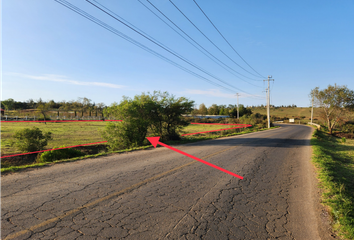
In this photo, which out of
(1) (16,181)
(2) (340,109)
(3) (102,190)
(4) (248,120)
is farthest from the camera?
(4) (248,120)

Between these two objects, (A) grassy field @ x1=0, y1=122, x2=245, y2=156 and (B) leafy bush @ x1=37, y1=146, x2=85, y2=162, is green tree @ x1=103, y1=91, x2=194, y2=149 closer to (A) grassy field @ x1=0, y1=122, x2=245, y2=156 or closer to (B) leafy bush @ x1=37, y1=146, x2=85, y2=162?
(A) grassy field @ x1=0, y1=122, x2=245, y2=156

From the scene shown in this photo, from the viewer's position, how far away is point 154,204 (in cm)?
409

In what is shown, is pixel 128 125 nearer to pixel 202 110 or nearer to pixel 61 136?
pixel 61 136

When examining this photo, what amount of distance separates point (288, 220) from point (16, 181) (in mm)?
6750

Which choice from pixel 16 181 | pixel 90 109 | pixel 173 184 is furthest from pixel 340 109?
pixel 90 109

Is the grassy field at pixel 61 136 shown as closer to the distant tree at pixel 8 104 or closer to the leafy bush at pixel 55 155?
the leafy bush at pixel 55 155

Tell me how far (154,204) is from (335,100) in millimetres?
39340

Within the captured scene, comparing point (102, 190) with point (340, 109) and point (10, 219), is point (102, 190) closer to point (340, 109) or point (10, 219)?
point (10, 219)

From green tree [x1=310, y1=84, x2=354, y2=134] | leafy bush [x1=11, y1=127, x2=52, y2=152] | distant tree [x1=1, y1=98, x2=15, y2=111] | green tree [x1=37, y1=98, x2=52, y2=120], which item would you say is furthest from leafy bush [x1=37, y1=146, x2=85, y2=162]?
distant tree [x1=1, y1=98, x2=15, y2=111]

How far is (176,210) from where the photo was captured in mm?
3865

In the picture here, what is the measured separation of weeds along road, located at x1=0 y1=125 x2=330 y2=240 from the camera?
315cm

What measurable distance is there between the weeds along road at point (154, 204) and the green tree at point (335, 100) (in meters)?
33.7

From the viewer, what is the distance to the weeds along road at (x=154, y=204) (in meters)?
3.15

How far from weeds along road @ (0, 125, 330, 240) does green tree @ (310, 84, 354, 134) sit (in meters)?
33.7
